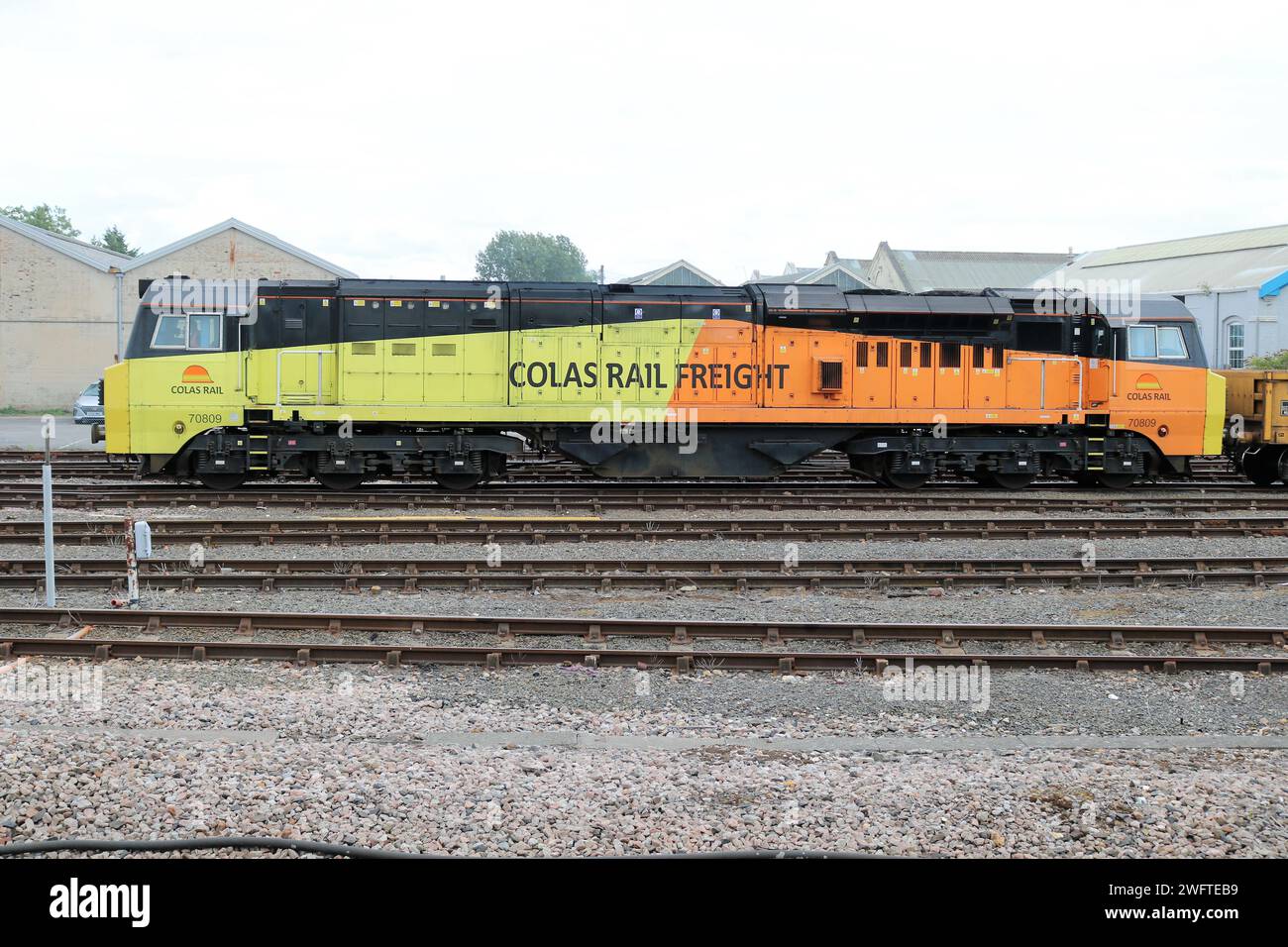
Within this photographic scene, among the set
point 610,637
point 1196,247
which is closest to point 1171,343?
point 610,637

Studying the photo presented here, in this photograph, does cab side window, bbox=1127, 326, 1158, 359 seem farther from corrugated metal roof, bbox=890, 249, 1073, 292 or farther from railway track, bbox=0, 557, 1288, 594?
corrugated metal roof, bbox=890, 249, 1073, 292

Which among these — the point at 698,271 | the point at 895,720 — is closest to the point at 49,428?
the point at 895,720

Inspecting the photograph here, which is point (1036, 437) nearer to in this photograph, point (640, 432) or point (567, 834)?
point (640, 432)

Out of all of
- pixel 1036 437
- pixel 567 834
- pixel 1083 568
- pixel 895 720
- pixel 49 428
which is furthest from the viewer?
pixel 1036 437

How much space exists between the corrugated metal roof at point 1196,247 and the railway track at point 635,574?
40208mm

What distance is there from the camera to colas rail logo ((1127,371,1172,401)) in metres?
19.7

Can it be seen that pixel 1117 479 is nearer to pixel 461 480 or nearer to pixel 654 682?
pixel 461 480

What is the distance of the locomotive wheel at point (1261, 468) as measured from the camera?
21703 mm

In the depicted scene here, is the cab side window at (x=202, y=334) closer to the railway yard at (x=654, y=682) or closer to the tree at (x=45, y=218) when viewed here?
the railway yard at (x=654, y=682)

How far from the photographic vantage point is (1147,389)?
19.7 meters

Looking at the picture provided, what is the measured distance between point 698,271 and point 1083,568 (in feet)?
165

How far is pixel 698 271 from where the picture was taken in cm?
6178

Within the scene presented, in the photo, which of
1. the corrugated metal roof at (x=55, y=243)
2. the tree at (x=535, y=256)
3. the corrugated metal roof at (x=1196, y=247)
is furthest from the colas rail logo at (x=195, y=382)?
the tree at (x=535, y=256)
